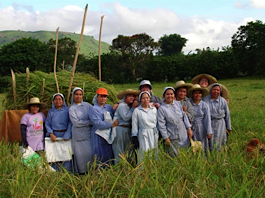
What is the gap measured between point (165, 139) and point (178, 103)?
570mm

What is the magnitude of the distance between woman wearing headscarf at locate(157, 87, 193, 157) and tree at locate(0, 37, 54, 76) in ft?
75.2

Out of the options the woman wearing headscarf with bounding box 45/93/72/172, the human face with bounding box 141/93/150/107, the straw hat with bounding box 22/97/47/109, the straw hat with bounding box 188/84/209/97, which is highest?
the straw hat with bounding box 188/84/209/97

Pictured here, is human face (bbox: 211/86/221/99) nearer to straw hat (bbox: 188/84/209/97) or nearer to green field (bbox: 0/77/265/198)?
straw hat (bbox: 188/84/209/97)

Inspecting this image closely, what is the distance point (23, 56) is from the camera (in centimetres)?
2584

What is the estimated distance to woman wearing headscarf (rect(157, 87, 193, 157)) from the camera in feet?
12.8

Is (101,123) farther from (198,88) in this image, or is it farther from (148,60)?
(148,60)

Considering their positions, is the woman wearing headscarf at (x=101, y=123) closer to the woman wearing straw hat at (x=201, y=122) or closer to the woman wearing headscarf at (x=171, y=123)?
the woman wearing headscarf at (x=171, y=123)

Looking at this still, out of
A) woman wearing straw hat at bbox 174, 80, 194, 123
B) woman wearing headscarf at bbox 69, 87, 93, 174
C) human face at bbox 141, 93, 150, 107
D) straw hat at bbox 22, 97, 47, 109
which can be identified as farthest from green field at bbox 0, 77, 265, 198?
straw hat at bbox 22, 97, 47, 109

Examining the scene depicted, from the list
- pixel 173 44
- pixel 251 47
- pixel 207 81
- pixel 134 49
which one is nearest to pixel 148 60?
pixel 134 49

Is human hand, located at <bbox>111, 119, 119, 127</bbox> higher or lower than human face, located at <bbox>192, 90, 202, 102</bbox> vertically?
lower

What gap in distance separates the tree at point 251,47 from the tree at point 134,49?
8.21 metres

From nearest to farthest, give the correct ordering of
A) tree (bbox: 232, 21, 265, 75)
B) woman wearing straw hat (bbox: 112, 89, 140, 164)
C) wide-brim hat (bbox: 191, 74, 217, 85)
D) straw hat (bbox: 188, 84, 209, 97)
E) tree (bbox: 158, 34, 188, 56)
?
1. woman wearing straw hat (bbox: 112, 89, 140, 164)
2. straw hat (bbox: 188, 84, 209, 97)
3. wide-brim hat (bbox: 191, 74, 217, 85)
4. tree (bbox: 232, 21, 265, 75)
5. tree (bbox: 158, 34, 188, 56)

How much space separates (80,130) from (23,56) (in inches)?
933

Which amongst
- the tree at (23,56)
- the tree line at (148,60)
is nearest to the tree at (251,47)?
the tree line at (148,60)
